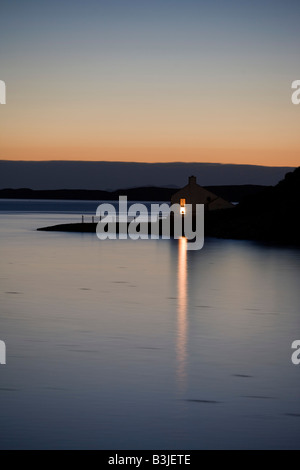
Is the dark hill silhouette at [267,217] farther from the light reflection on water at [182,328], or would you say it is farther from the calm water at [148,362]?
the calm water at [148,362]

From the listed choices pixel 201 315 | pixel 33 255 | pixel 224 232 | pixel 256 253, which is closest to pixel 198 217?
pixel 224 232

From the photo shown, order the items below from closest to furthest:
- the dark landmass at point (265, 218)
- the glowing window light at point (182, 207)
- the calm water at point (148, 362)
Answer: the calm water at point (148, 362), the dark landmass at point (265, 218), the glowing window light at point (182, 207)

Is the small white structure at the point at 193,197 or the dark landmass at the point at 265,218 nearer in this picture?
the dark landmass at the point at 265,218

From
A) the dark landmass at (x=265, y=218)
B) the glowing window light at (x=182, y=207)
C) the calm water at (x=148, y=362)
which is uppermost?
the glowing window light at (x=182, y=207)

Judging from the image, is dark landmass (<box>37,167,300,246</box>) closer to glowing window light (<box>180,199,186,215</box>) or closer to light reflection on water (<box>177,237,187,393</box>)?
glowing window light (<box>180,199,186,215</box>)

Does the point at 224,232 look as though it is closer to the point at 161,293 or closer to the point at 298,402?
the point at 161,293

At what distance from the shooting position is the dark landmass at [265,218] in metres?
78.6

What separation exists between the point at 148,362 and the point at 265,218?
65.0 metres

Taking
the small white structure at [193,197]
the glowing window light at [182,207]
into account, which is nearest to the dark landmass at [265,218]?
the glowing window light at [182,207]

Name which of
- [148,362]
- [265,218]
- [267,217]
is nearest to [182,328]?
[148,362]

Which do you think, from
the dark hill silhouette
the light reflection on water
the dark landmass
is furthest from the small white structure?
the light reflection on water

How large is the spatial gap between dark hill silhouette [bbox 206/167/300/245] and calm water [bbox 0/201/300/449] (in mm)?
37948

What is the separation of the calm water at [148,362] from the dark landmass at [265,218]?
124 ft

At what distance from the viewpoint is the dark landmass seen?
78.6 m
